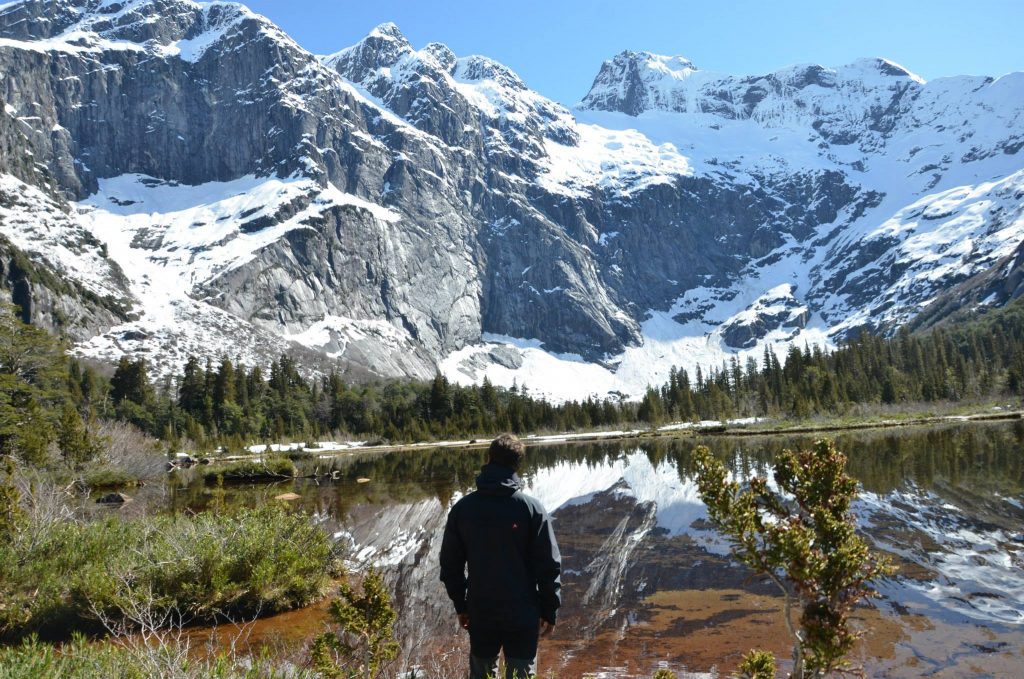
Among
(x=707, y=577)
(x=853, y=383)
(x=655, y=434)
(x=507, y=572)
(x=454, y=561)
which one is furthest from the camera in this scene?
(x=853, y=383)

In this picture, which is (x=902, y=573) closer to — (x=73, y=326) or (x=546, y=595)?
(x=546, y=595)

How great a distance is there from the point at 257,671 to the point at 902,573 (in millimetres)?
11405

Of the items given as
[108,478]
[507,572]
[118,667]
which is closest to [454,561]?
[507,572]

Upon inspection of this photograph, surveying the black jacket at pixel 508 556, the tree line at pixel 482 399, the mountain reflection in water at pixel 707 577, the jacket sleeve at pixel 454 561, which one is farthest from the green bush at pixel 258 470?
the black jacket at pixel 508 556

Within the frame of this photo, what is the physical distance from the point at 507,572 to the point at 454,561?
1.87 ft

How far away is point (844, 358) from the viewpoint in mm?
110938

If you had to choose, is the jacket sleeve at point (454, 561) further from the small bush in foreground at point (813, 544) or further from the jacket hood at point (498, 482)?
the small bush in foreground at point (813, 544)

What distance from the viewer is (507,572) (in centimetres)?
576

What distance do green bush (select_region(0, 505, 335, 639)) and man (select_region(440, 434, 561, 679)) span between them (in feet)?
17.8

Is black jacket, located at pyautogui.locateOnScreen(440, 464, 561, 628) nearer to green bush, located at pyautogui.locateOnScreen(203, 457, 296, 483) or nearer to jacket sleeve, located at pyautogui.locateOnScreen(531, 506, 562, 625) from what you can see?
jacket sleeve, located at pyautogui.locateOnScreen(531, 506, 562, 625)

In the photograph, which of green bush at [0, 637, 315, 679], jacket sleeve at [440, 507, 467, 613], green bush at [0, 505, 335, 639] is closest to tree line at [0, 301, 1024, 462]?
green bush at [0, 505, 335, 639]

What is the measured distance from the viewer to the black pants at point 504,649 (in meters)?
5.68

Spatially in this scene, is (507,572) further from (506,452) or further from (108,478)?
(108,478)

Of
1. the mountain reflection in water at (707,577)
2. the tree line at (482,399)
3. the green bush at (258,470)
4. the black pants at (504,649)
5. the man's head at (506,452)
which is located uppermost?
the tree line at (482,399)
